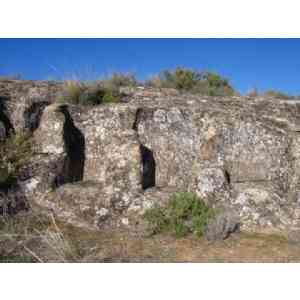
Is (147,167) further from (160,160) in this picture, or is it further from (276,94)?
(276,94)

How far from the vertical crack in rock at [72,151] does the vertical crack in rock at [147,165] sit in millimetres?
1095

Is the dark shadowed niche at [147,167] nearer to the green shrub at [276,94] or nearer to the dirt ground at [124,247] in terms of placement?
the dirt ground at [124,247]

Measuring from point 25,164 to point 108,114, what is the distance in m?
1.82

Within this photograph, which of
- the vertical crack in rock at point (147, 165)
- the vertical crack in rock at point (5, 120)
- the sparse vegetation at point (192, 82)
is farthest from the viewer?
the sparse vegetation at point (192, 82)

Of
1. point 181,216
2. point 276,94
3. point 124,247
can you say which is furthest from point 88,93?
point 276,94

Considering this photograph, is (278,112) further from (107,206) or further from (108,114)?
(107,206)

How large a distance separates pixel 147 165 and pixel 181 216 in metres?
1.48

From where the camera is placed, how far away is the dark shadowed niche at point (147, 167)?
6.93 meters

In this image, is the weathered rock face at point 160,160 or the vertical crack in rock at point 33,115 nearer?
the weathered rock face at point 160,160

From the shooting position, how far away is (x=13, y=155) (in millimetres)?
6703

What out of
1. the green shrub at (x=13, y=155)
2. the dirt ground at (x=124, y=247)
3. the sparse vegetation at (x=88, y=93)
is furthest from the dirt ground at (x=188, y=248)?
the sparse vegetation at (x=88, y=93)

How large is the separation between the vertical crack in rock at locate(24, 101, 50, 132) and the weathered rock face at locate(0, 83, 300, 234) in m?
0.03

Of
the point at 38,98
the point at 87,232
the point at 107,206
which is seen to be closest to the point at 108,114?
the point at 38,98

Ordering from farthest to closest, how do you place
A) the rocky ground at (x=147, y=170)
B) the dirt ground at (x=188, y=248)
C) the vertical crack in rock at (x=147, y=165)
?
the vertical crack in rock at (x=147, y=165) → the rocky ground at (x=147, y=170) → the dirt ground at (x=188, y=248)
